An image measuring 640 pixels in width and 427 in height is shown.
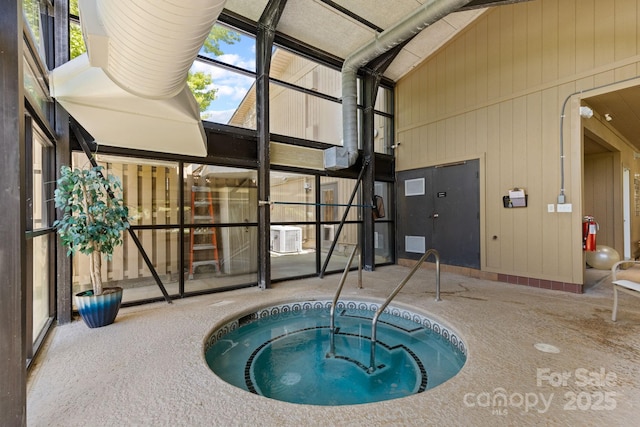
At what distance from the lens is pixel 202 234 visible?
175 inches

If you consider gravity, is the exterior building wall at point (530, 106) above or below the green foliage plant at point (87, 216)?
above

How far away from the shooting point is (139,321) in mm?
3279

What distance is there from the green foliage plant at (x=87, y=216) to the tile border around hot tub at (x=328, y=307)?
4.46ft

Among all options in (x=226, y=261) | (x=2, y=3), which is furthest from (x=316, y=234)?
(x=2, y=3)

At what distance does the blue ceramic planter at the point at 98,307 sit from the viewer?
303 centimetres

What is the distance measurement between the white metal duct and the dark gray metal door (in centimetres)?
477

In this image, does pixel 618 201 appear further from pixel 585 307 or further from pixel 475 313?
pixel 475 313

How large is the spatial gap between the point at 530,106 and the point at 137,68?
221 inches

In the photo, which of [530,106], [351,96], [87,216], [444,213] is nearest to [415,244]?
[444,213]

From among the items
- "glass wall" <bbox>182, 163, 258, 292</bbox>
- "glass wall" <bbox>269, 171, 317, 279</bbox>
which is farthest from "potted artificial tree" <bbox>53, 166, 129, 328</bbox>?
"glass wall" <bbox>269, 171, 317, 279</bbox>

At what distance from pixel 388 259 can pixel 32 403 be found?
6123 millimetres

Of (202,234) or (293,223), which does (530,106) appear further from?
(202,234)

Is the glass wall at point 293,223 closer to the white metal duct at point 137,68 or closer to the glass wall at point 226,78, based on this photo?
the glass wall at point 226,78

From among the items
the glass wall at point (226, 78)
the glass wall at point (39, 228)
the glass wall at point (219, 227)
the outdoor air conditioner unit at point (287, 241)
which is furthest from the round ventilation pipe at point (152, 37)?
the outdoor air conditioner unit at point (287, 241)
